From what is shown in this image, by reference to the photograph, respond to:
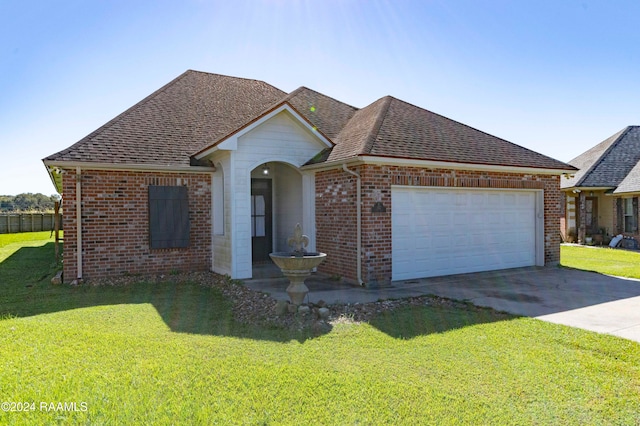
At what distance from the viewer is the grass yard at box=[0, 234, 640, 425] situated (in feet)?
12.2

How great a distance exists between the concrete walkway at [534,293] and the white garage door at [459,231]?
43 centimetres

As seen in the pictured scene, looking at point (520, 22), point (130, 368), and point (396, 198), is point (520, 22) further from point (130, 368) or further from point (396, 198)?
point (130, 368)

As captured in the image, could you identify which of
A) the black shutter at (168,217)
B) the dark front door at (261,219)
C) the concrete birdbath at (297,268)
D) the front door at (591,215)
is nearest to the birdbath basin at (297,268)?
the concrete birdbath at (297,268)

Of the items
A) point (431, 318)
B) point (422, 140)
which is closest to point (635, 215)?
point (422, 140)

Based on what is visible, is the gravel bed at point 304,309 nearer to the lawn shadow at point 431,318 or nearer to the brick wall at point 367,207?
the lawn shadow at point 431,318

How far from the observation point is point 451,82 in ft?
40.3

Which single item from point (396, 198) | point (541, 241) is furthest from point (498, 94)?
point (396, 198)

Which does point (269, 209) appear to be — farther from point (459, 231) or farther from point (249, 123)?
point (459, 231)

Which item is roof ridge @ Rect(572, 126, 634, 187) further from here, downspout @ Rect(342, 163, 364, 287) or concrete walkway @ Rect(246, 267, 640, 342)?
downspout @ Rect(342, 163, 364, 287)

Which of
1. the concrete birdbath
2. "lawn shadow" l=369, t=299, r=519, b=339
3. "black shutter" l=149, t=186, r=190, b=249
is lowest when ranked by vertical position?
"lawn shadow" l=369, t=299, r=519, b=339

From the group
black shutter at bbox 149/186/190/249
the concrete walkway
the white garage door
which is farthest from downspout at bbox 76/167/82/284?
the white garage door

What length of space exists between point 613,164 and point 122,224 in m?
23.6

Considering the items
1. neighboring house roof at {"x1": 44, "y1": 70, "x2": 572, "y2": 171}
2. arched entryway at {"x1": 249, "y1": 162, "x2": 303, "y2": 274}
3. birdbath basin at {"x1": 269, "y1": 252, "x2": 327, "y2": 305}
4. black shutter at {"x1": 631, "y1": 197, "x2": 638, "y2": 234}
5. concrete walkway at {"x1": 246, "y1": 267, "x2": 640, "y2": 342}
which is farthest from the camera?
black shutter at {"x1": 631, "y1": 197, "x2": 638, "y2": 234}

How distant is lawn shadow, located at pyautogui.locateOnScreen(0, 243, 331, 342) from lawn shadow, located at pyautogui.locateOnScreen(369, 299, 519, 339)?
1065 mm
